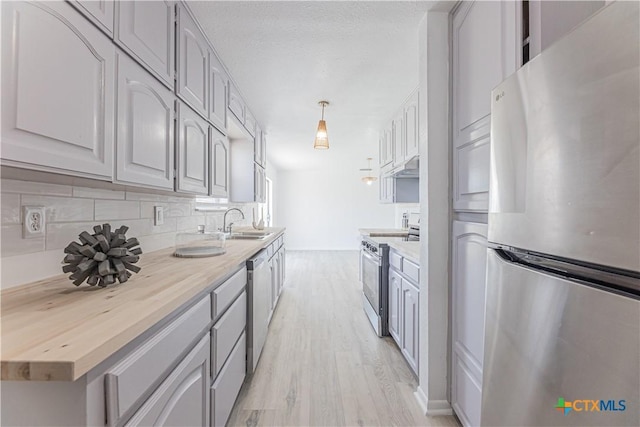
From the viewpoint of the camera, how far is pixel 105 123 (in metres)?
1.02

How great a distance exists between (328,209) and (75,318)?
7893 millimetres

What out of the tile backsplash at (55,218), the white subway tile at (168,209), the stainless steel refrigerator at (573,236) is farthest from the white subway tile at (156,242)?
the stainless steel refrigerator at (573,236)

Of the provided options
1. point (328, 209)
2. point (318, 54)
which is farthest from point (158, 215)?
point (328, 209)

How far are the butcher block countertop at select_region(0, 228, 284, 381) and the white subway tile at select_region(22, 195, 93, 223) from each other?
168 millimetres

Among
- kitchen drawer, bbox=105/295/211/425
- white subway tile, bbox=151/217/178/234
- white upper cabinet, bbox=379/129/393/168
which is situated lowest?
kitchen drawer, bbox=105/295/211/425

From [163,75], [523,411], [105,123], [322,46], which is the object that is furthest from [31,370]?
[322,46]

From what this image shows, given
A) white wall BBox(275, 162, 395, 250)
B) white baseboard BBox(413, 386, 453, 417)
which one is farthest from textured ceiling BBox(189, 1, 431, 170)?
white wall BBox(275, 162, 395, 250)

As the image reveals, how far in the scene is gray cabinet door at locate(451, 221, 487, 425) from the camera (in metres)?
1.32

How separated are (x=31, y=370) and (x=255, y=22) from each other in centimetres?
192

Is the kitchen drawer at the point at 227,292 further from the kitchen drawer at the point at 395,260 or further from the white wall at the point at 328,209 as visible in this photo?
the white wall at the point at 328,209

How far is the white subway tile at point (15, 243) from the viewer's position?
925 millimetres

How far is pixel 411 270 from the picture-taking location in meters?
2.04

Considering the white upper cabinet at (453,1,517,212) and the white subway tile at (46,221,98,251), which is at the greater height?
the white upper cabinet at (453,1,517,212)

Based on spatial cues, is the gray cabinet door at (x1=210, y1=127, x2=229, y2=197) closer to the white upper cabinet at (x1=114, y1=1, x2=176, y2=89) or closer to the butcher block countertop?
the white upper cabinet at (x1=114, y1=1, x2=176, y2=89)
